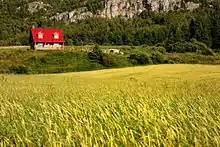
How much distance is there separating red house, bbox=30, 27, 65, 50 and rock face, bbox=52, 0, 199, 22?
342 ft

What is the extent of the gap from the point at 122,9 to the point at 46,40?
384ft

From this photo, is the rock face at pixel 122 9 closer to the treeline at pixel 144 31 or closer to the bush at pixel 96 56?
the treeline at pixel 144 31

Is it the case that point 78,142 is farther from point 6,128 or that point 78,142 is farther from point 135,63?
point 135,63

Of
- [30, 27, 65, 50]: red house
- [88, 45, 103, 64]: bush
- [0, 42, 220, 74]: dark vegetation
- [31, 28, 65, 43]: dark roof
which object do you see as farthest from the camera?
[31, 28, 65, 43]: dark roof

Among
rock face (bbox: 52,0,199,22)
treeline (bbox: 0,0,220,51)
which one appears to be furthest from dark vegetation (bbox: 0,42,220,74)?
rock face (bbox: 52,0,199,22)

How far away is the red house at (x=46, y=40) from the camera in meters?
80.8

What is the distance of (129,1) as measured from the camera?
196 metres

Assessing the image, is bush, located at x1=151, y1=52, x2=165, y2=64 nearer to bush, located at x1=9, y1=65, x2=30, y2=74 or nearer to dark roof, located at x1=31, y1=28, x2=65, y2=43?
bush, located at x1=9, y1=65, x2=30, y2=74

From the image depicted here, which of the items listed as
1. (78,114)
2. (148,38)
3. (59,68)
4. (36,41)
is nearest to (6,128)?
(78,114)

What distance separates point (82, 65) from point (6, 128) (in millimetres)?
45032

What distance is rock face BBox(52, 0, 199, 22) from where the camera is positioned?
18288 cm

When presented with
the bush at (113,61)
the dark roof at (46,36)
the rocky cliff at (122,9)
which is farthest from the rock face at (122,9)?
the bush at (113,61)

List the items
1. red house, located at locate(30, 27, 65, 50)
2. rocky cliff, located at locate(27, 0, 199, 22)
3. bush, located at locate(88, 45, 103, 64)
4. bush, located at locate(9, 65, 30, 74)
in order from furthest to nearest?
rocky cliff, located at locate(27, 0, 199, 22)
red house, located at locate(30, 27, 65, 50)
bush, located at locate(88, 45, 103, 64)
bush, located at locate(9, 65, 30, 74)

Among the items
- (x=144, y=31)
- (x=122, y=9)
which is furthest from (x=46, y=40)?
(x=122, y=9)
